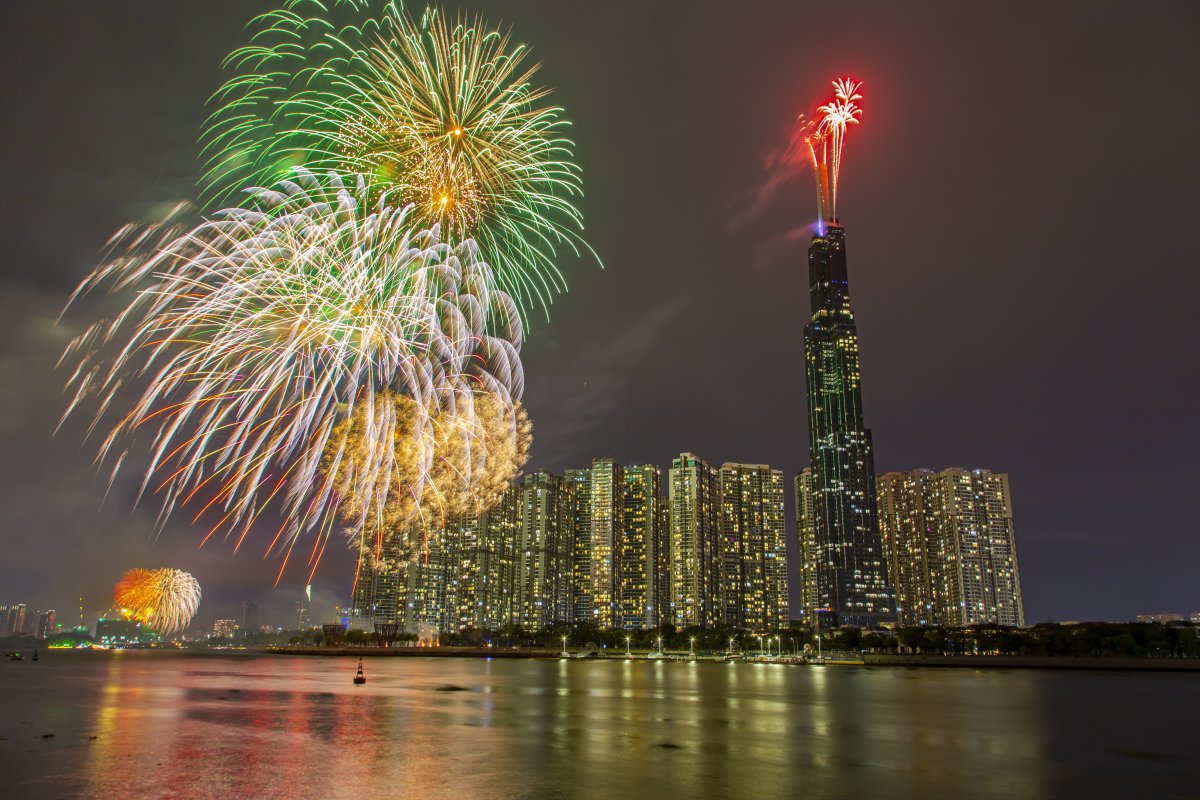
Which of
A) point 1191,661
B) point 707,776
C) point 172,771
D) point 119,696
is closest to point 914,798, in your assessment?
point 707,776

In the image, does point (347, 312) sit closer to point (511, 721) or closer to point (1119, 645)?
point (511, 721)

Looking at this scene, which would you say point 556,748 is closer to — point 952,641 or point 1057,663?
point 1057,663

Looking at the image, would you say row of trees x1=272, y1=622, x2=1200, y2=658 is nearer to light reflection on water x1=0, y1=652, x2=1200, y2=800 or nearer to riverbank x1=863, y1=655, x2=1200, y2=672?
riverbank x1=863, y1=655, x2=1200, y2=672

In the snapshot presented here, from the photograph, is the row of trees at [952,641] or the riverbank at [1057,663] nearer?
the riverbank at [1057,663]

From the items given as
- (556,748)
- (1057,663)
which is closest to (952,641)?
(1057,663)

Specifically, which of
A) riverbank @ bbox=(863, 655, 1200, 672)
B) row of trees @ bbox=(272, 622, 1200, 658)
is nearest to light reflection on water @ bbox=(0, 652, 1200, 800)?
riverbank @ bbox=(863, 655, 1200, 672)

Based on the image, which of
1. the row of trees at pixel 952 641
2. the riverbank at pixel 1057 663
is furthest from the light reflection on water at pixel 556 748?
the row of trees at pixel 952 641

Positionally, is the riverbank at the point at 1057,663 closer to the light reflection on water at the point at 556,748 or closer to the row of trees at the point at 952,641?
the row of trees at the point at 952,641

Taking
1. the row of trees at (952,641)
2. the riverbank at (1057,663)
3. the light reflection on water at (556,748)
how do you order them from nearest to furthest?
the light reflection on water at (556,748), the riverbank at (1057,663), the row of trees at (952,641)
